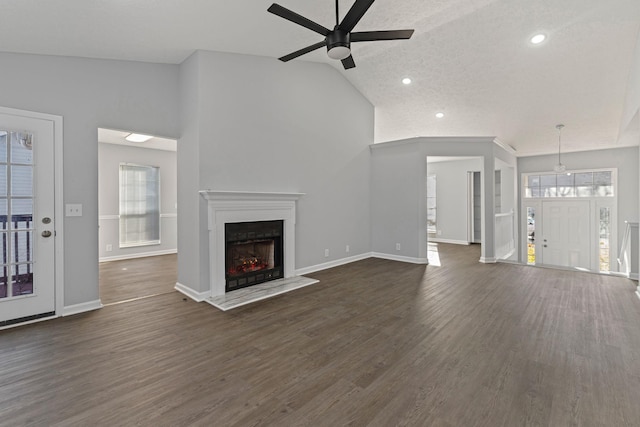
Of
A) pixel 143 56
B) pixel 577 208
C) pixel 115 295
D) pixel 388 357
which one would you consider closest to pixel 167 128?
pixel 143 56

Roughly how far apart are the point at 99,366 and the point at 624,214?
964cm

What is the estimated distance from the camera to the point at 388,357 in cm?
230

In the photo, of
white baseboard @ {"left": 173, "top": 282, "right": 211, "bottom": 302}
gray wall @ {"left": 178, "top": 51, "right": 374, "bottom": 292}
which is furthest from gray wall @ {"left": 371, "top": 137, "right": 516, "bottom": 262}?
white baseboard @ {"left": 173, "top": 282, "right": 211, "bottom": 302}

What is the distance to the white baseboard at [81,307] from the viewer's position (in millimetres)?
3139

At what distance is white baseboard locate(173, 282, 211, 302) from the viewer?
144 inches

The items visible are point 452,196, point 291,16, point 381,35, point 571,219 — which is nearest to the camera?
point 291,16

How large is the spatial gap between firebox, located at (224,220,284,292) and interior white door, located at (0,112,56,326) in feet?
5.89

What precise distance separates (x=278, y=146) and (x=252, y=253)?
5.44 ft

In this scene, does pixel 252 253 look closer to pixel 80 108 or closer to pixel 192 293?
pixel 192 293

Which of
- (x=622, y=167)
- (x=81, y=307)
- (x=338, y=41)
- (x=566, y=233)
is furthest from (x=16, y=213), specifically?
(x=622, y=167)

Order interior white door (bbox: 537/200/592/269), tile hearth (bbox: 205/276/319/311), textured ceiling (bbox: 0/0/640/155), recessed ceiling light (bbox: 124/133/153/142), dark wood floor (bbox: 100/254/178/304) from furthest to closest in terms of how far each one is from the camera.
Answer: interior white door (bbox: 537/200/592/269), recessed ceiling light (bbox: 124/133/153/142), dark wood floor (bbox: 100/254/178/304), tile hearth (bbox: 205/276/319/311), textured ceiling (bbox: 0/0/640/155)

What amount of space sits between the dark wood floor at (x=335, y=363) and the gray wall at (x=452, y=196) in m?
5.28

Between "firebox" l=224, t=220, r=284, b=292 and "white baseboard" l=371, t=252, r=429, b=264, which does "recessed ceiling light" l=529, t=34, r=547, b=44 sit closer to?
"white baseboard" l=371, t=252, r=429, b=264

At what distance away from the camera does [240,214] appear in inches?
157
